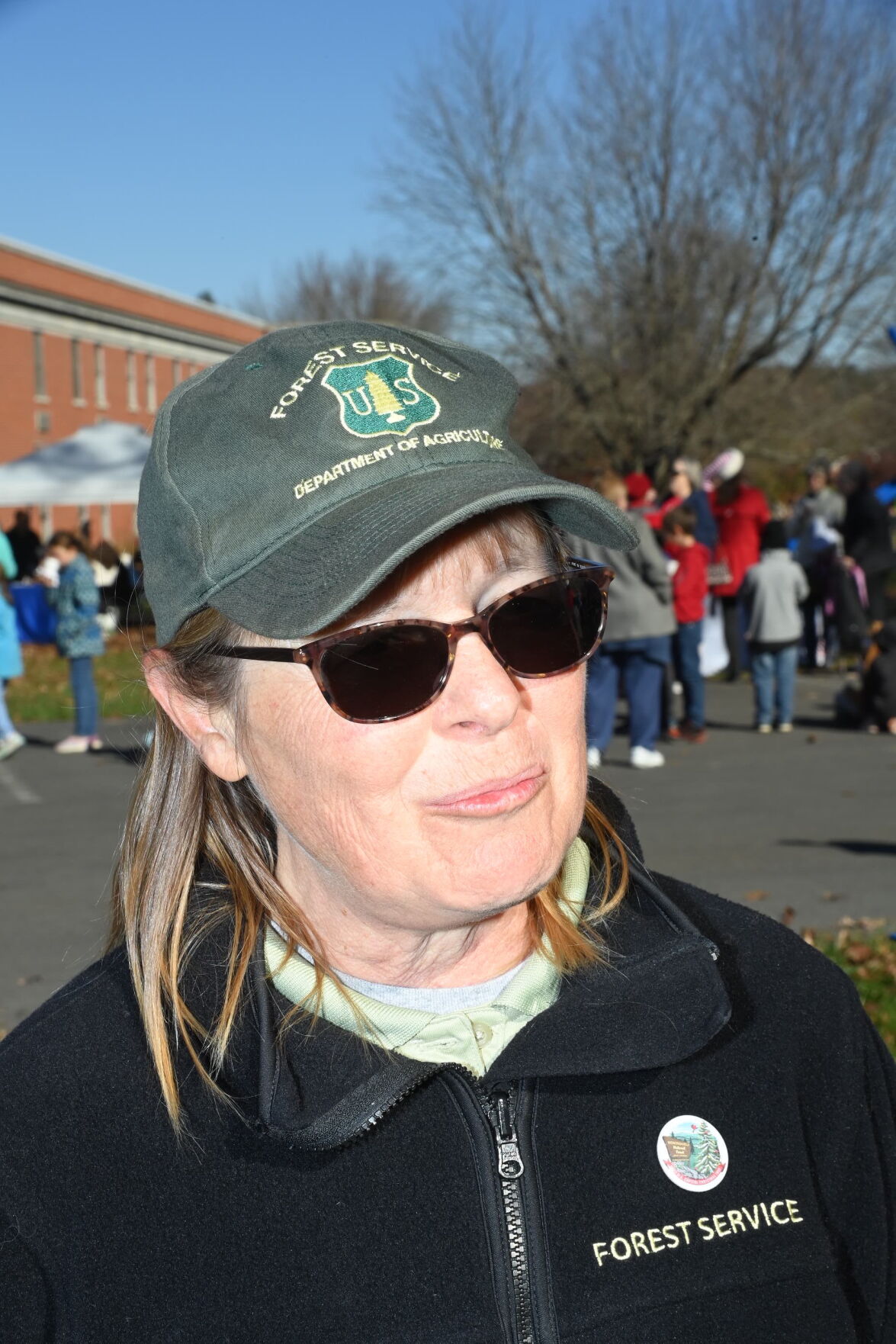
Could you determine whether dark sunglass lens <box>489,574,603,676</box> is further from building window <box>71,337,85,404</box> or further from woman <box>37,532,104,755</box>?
building window <box>71,337,85,404</box>

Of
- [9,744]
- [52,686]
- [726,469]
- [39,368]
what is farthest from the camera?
[39,368]

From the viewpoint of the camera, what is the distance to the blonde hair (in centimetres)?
→ 178

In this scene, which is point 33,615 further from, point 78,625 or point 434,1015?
point 434,1015

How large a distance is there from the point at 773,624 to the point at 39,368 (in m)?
45.2

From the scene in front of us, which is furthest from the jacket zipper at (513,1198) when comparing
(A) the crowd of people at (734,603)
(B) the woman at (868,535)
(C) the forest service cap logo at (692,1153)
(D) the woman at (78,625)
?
(B) the woman at (868,535)

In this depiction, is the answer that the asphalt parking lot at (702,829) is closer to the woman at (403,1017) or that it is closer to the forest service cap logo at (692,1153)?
the woman at (403,1017)

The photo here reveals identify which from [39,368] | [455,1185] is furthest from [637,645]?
[39,368]

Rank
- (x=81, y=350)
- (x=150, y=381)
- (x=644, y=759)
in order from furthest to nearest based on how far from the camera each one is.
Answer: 1. (x=150, y=381)
2. (x=81, y=350)
3. (x=644, y=759)

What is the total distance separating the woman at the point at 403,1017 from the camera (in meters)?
1.62

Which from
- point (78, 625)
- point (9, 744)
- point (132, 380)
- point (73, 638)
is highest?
point (132, 380)

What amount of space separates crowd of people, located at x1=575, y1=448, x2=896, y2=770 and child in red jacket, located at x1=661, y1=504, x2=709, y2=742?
0.01m

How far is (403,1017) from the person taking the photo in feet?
6.04

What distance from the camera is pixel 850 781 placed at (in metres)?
10.1

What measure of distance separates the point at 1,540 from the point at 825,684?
8.67m
